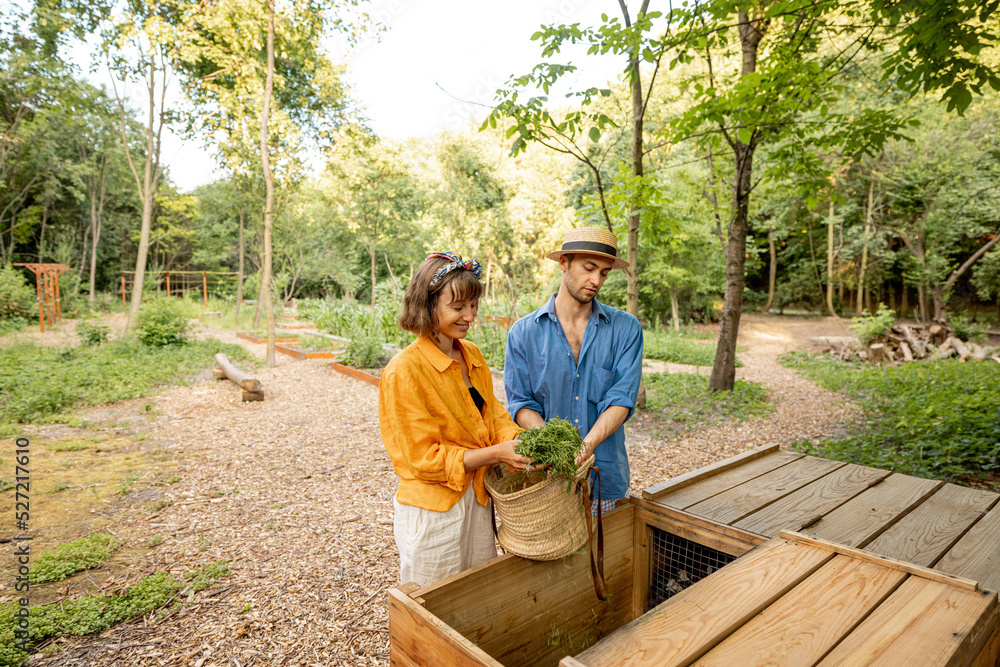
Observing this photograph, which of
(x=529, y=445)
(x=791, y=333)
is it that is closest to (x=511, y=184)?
(x=791, y=333)

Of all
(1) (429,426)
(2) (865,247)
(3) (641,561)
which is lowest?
(3) (641,561)

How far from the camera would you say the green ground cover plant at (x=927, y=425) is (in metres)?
4.22

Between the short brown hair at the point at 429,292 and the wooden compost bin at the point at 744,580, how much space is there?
81 cm

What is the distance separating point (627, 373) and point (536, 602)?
0.99 m

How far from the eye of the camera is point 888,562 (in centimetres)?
158

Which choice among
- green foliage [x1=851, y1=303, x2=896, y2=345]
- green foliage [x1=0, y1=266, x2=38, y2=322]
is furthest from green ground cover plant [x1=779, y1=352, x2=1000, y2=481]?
green foliage [x1=0, y1=266, x2=38, y2=322]

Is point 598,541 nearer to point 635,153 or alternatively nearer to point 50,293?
point 635,153

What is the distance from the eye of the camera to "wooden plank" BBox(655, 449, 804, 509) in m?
2.22

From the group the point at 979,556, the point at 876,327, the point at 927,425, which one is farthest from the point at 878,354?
the point at 979,556

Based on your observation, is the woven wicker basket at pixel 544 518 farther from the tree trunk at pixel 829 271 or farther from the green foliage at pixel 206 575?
the tree trunk at pixel 829 271

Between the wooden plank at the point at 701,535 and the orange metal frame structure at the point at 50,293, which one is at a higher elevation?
the orange metal frame structure at the point at 50,293

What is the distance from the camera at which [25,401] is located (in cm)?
641

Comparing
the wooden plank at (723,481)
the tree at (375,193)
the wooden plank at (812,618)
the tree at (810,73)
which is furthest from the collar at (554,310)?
the tree at (375,193)

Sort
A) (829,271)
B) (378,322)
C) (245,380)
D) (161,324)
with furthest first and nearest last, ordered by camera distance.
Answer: (829,271), (161,324), (378,322), (245,380)
